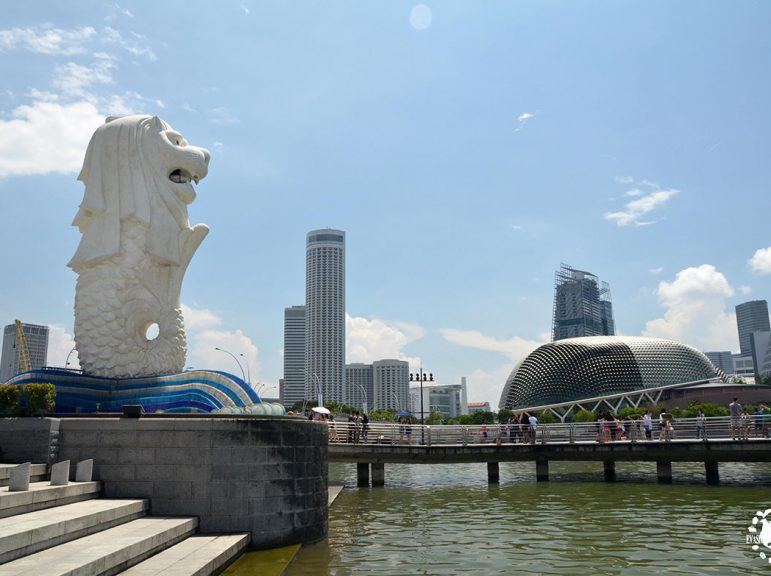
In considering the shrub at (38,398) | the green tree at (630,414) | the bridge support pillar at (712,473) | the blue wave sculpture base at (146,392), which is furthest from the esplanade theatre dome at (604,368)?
the shrub at (38,398)

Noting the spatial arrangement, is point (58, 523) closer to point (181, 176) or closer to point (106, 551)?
point (106, 551)

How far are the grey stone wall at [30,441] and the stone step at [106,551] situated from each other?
2364 millimetres

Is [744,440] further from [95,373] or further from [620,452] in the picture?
[95,373]

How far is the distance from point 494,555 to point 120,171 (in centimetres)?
2086

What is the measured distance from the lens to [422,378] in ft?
175

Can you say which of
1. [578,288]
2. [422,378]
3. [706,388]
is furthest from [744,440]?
[578,288]

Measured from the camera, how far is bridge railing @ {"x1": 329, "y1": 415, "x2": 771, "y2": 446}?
2416 centimetres

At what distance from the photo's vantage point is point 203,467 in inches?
436

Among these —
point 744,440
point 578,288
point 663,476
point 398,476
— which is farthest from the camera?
point 578,288

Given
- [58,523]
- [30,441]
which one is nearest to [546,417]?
[30,441]

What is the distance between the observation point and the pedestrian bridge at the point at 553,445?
2394 cm

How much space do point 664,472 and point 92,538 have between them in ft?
74.7

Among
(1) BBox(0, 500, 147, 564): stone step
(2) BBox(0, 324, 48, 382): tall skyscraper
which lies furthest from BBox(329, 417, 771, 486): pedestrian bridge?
(2) BBox(0, 324, 48, 382): tall skyscraper

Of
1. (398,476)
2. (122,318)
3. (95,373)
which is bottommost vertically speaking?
(398,476)
